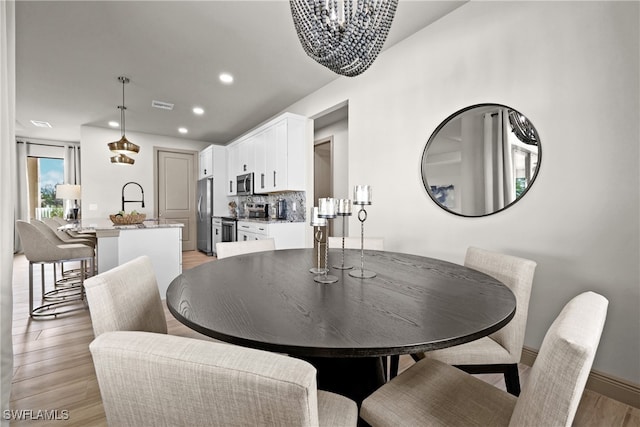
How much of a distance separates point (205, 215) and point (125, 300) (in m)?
5.40

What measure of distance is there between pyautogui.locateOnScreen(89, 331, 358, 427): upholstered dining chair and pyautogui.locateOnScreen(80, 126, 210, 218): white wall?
6423 millimetres

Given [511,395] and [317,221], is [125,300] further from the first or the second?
[511,395]

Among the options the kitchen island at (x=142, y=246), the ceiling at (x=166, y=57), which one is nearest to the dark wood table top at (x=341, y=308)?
the kitchen island at (x=142, y=246)

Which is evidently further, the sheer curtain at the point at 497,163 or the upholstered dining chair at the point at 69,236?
the upholstered dining chair at the point at 69,236

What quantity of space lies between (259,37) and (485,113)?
2038mm

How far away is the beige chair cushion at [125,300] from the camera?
89cm

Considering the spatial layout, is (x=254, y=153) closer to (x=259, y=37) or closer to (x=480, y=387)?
(x=259, y=37)

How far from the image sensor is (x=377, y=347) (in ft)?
2.21

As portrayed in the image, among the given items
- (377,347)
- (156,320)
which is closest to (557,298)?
(377,347)

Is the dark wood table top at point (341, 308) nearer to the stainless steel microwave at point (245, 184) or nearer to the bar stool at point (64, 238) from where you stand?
the bar stool at point (64, 238)

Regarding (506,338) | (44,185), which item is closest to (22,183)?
(44,185)

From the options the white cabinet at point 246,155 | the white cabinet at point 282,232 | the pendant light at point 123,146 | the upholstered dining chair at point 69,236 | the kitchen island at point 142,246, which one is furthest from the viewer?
the white cabinet at point 246,155

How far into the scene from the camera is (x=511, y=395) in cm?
92

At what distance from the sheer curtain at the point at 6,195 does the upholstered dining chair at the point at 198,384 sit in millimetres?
1305
